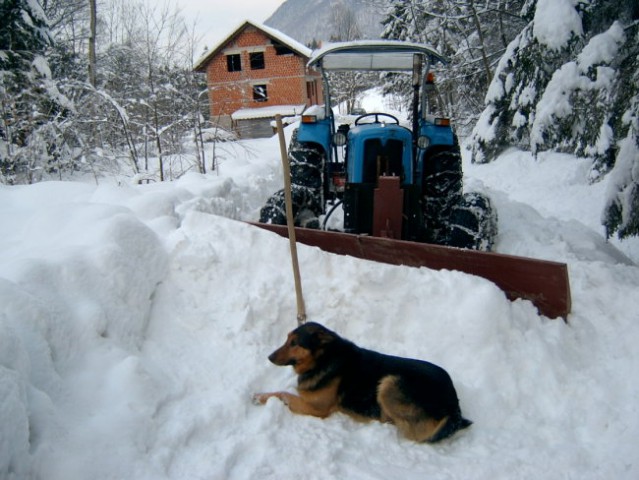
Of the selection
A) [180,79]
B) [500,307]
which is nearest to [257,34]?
[180,79]

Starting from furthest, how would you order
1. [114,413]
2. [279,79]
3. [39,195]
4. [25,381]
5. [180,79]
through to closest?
[279,79] < [180,79] < [39,195] < [114,413] < [25,381]

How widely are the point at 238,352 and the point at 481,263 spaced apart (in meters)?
1.70

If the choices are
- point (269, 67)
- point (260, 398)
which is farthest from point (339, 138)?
point (269, 67)

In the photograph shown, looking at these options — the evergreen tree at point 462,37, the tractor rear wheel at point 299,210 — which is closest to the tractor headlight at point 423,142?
the tractor rear wheel at point 299,210

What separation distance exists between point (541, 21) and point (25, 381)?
4421 mm

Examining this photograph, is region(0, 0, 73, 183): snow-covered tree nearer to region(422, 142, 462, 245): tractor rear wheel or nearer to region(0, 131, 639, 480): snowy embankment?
region(0, 131, 639, 480): snowy embankment

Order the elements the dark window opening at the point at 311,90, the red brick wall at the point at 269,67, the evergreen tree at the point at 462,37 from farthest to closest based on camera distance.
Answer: the dark window opening at the point at 311,90 < the red brick wall at the point at 269,67 < the evergreen tree at the point at 462,37

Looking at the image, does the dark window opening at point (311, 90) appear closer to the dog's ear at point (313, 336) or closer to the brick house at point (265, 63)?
the brick house at point (265, 63)

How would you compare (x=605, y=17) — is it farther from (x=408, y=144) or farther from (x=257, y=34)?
(x=257, y=34)

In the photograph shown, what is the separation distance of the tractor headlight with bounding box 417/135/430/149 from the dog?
2440 mm

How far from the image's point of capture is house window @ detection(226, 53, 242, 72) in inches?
1085

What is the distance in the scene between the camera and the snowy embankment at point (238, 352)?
210 cm

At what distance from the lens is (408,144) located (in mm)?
4344

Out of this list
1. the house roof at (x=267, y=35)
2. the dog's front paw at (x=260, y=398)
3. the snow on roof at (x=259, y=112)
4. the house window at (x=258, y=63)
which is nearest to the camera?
the dog's front paw at (x=260, y=398)
